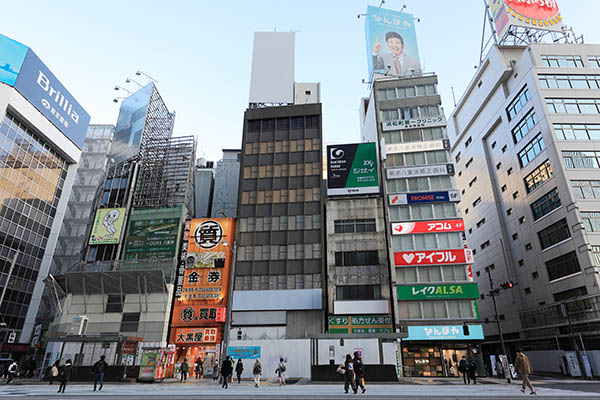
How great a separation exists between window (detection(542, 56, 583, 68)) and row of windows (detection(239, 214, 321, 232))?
122 ft

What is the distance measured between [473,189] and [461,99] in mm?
18395

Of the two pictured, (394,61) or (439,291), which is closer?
(439,291)

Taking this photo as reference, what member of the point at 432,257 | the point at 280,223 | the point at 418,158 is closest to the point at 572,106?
the point at 418,158

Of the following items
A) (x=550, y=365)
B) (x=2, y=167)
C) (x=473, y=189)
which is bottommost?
(x=550, y=365)

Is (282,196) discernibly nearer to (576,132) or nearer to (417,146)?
(417,146)

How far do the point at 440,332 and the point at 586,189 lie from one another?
23.0 meters

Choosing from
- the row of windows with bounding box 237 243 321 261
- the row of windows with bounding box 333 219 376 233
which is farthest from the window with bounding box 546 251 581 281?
the row of windows with bounding box 237 243 321 261

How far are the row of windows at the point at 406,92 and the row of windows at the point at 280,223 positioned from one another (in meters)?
21.8

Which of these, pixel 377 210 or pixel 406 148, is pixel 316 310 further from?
pixel 406 148

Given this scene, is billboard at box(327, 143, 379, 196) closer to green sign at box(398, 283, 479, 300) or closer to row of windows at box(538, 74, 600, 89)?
green sign at box(398, 283, 479, 300)

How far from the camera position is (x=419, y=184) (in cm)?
4769

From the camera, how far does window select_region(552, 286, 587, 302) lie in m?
39.1

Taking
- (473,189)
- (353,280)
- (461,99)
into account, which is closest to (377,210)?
(353,280)

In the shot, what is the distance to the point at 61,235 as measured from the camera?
2594 inches
